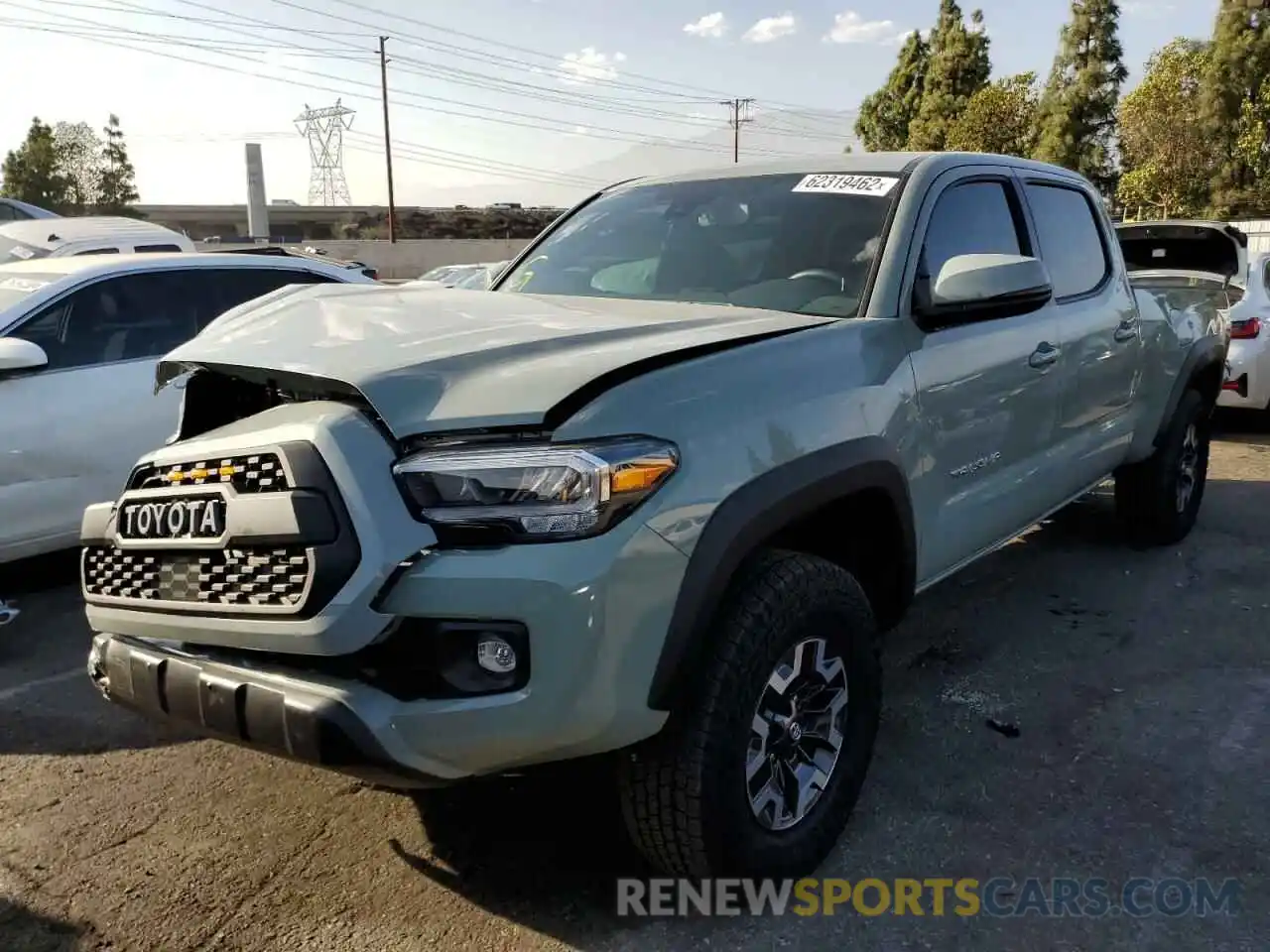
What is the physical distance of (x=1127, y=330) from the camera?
453 centimetres

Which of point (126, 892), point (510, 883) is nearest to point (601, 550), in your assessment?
point (510, 883)

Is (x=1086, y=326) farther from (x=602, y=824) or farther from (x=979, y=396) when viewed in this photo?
(x=602, y=824)

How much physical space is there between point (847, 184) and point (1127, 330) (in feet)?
6.08

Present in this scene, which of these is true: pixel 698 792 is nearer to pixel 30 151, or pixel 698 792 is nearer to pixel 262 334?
pixel 262 334

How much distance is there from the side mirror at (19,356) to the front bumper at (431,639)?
2.96m

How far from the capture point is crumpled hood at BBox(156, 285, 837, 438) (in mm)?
2162

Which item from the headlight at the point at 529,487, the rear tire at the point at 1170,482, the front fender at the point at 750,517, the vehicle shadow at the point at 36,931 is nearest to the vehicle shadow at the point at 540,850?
the front fender at the point at 750,517

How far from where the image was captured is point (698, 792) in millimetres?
2256

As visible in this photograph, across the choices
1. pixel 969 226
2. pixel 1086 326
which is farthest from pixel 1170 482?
pixel 969 226

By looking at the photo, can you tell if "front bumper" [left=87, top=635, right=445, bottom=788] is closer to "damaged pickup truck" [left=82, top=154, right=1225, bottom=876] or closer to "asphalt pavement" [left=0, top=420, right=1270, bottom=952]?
"damaged pickup truck" [left=82, top=154, right=1225, bottom=876]

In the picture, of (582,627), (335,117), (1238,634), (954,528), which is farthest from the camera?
(335,117)

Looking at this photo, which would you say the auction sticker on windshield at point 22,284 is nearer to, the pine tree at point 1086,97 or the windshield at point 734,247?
the windshield at point 734,247

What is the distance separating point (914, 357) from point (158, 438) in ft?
12.3

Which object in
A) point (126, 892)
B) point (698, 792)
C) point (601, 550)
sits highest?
point (601, 550)
